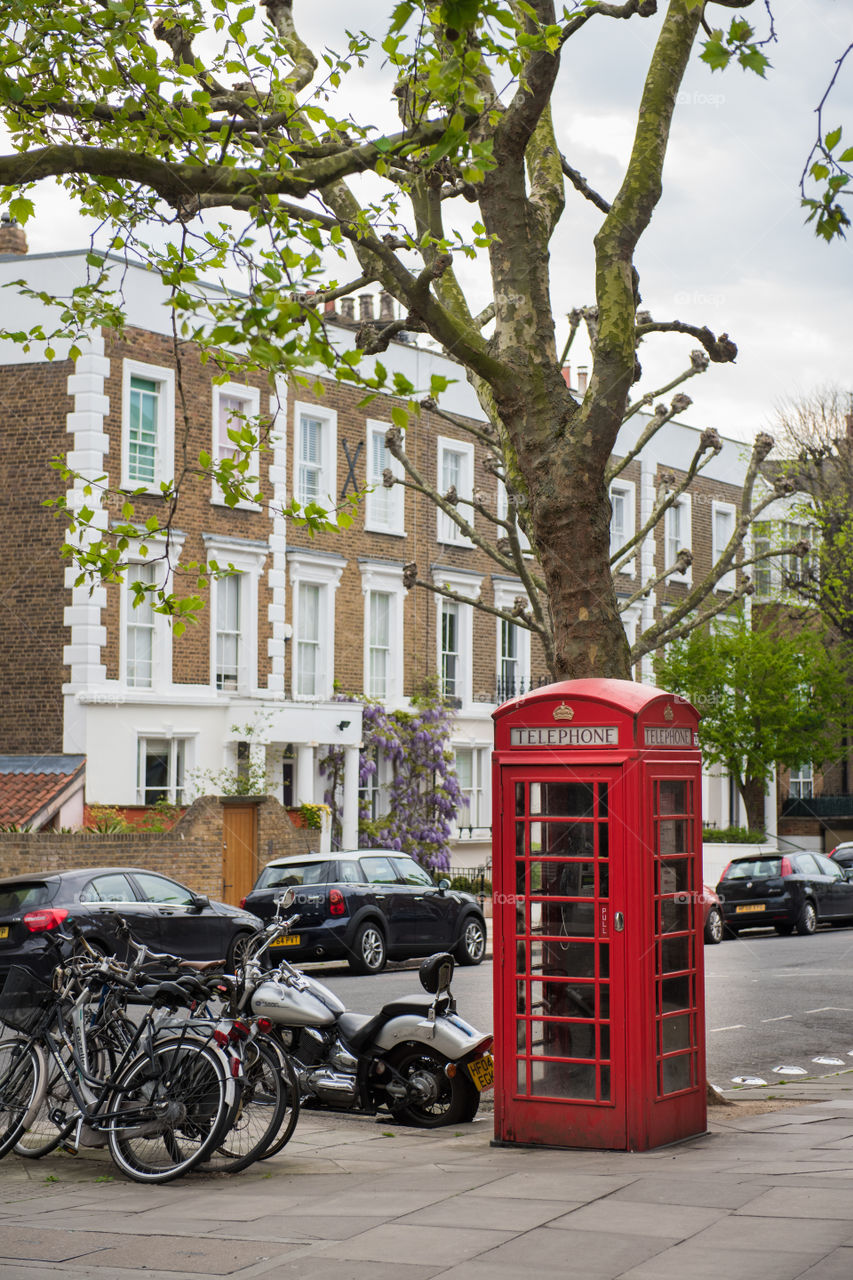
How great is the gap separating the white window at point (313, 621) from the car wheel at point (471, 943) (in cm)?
949

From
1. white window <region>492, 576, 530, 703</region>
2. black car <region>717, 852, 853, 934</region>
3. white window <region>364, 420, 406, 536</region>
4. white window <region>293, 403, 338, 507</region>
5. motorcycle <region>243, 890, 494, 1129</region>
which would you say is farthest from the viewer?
white window <region>492, 576, 530, 703</region>

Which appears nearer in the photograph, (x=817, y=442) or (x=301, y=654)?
(x=301, y=654)

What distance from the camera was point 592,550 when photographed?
415 inches

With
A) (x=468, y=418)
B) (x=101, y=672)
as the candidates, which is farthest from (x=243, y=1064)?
(x=468, y=418)

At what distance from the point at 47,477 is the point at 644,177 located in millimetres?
17750

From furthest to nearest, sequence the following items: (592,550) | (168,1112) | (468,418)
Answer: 1. (468,418)
2. (592,550)
3. (168,1112)

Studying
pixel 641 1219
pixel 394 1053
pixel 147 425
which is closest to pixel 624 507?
pixel 147 425

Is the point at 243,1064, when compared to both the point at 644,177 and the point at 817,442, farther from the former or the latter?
the point at 817,442

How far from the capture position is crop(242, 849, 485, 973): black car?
20.2m

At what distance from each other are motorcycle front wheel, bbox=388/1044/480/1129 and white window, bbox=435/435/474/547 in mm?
25509

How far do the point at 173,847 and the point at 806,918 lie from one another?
11.6 meters

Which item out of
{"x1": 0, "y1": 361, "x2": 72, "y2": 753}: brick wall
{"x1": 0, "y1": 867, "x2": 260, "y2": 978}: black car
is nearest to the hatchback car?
{"x1": 0, "y1": 361, "x2": 72, "y2": 753}: brick wall

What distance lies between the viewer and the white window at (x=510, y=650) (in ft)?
121

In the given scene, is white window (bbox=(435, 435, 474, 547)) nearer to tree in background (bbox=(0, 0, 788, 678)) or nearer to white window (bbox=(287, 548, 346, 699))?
white window (bbox=(287, 548, 346, 699))
